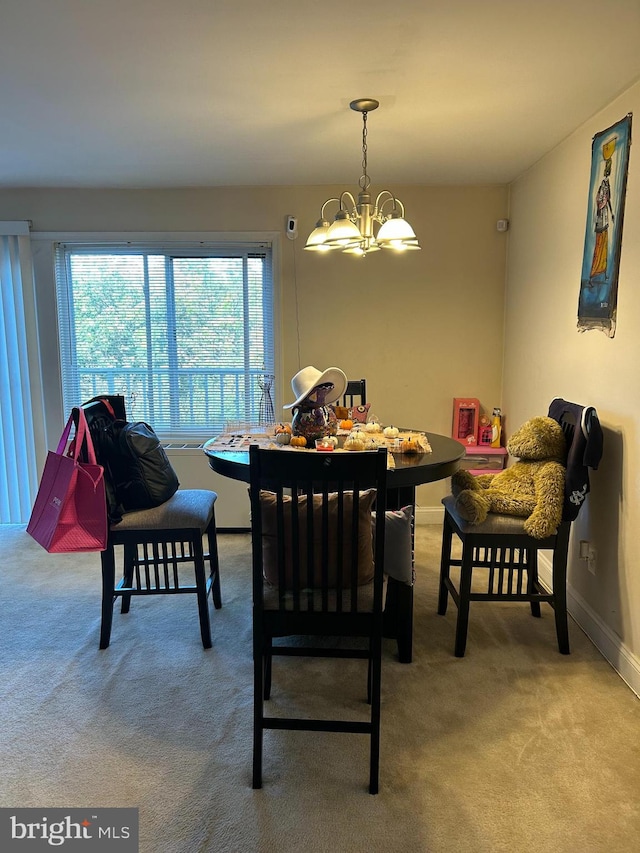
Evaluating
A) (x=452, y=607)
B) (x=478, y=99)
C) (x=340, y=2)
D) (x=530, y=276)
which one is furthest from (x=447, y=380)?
(x=340, y=2)

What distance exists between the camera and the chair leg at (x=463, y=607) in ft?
7.97

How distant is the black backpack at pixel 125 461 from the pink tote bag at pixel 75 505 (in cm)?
10

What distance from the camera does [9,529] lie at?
13.3 feet

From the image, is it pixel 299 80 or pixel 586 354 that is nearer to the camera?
pixel 299 80

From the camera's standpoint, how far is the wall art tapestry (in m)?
2.35

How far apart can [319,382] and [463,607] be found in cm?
114

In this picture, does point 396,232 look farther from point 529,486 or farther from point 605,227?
point 529,486

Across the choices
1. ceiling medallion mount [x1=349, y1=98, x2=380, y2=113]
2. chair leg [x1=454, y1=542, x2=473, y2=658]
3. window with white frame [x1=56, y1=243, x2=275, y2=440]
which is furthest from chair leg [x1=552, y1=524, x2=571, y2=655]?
window with white frame [x1=56, y1=243, x2=275, y2=440]

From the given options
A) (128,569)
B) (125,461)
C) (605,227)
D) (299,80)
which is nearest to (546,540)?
(605,227)

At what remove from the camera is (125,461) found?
245 centimetres

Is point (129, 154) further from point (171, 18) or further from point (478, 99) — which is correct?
point (478, 99)

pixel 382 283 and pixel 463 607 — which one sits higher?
pixel 382 283

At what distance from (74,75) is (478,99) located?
1.58 meters

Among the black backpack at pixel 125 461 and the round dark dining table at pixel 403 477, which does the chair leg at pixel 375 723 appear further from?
the black backpack at pixel 125 461
